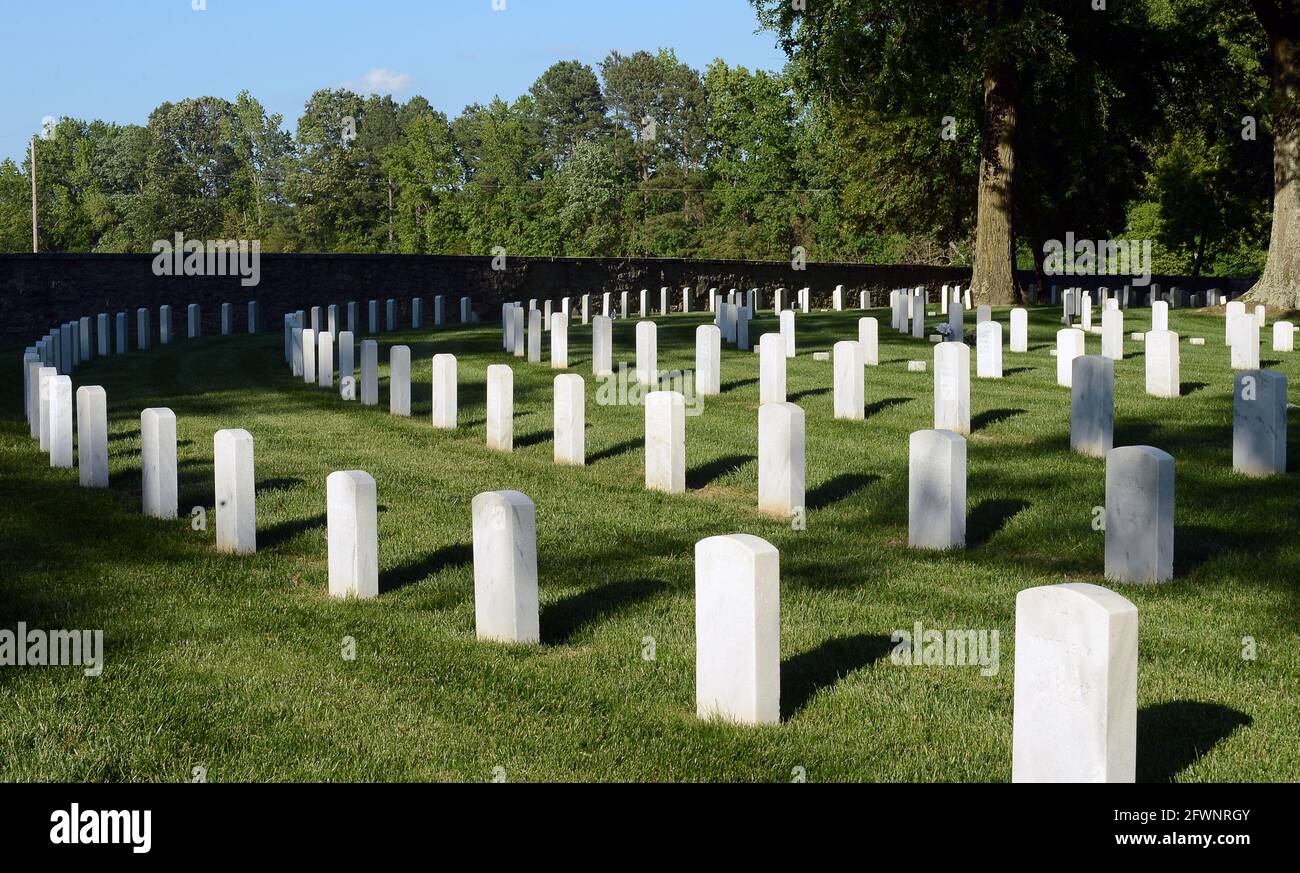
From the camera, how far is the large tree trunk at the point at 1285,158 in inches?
1176

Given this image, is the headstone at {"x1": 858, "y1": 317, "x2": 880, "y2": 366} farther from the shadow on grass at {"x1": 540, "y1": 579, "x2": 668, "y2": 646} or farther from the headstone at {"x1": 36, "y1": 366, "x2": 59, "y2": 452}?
the shadow on grass at {"x1": 540, "y1": 579, "x2": 668, "y2": 646}

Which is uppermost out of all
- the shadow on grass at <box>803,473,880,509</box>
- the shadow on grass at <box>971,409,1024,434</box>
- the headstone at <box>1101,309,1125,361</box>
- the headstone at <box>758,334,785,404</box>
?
the headstone at <box>1101,309,1125,361</box>

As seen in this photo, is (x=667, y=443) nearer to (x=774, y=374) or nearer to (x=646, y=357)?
(x=774, y=374)

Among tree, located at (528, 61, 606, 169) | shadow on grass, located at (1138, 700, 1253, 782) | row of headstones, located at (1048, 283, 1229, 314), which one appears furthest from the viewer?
tree, located at (528, 61, 606, 169)

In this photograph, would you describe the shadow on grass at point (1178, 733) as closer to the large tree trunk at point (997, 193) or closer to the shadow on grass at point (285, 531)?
the shadow on grass at point (285, 531)

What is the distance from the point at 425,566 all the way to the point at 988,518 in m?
4.16

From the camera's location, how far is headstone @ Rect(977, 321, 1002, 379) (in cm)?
1895

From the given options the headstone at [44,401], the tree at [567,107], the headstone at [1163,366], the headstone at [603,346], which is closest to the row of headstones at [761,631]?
the headstone at [44,401]

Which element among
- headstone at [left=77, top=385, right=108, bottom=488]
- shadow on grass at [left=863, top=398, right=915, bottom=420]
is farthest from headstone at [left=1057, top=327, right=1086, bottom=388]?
headstone at [left=77, top=385, right=108, bottom=488]

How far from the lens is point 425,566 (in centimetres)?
885

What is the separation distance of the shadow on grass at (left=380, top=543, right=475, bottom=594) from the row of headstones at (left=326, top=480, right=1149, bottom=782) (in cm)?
33

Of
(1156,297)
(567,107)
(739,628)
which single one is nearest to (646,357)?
(739,628)

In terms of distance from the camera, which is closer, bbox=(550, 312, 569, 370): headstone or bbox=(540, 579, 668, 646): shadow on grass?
bbox=(540, 579, 668, 646): shadow on grass

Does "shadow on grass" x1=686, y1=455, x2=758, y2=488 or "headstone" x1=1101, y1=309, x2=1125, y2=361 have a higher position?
"headstone" x1=1101, y1=309, x2=1125, y2=361
